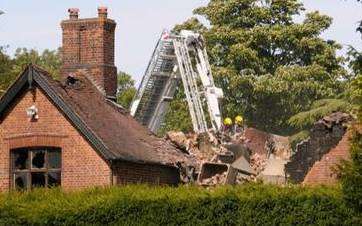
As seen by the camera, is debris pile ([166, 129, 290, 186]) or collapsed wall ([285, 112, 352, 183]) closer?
debris pile ([166, 129, 290, 186])

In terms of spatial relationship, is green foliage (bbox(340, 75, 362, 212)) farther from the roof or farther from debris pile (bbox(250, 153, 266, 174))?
debris pile (bbox(250, 153, 266, 174))

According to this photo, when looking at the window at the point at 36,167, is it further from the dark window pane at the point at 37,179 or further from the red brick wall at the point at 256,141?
the red brick wall at the point at 256,141

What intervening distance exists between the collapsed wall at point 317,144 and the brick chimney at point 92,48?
21.9 feet

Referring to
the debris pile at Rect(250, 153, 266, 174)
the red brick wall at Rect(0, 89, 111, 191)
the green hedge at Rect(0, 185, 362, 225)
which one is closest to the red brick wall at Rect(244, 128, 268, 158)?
the debris pile at Rect(250, 153, 266, 174)

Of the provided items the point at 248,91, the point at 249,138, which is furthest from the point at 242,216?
the point at 248,91

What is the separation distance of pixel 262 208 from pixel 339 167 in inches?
146

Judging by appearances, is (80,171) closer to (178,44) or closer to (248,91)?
(178,44)

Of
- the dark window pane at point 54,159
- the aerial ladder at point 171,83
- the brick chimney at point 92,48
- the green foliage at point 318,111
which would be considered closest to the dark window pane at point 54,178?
the dark window pane at point 54,159

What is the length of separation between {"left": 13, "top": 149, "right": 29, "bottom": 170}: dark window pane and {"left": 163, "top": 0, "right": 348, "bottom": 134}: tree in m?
28.5

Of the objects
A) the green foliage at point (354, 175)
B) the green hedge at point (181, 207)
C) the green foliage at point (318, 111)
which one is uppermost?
the green foliage at point (318, 111)

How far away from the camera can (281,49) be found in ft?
195

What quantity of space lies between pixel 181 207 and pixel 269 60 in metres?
36.2

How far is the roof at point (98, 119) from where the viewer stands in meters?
27.5

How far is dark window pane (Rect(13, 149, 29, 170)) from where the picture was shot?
28.8 meters
